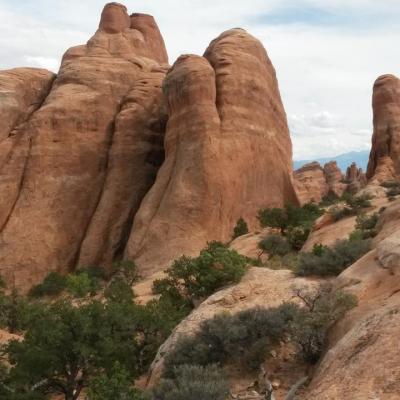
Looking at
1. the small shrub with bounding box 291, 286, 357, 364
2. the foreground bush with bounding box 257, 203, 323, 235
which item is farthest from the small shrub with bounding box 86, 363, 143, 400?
the foreground bush with bounding box 257, 203, 323, 235

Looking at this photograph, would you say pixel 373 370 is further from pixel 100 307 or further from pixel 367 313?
pixel 100 307

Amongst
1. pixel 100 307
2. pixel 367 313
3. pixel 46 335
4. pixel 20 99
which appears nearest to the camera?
pixel 367 313

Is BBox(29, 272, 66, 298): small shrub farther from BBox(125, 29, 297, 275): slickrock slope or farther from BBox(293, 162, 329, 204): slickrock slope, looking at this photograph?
BBox(293, 162, 329, 204): slickrock slope

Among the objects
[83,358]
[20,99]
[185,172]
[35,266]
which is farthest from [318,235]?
[20,99]

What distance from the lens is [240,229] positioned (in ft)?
105

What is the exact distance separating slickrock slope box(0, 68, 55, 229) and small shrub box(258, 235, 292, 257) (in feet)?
61.5

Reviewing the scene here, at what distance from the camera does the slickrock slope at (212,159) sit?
32.1m

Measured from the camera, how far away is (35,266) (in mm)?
34906

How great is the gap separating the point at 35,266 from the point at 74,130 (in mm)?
9770

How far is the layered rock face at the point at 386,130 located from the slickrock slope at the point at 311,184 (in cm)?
1471

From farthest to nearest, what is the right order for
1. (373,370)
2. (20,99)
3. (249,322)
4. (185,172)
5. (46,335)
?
(20,99), (185,172), (46,335), (249,322), (373,370)

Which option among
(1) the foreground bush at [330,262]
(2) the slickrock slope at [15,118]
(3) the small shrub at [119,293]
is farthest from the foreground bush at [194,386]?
(2) the slickrock slope at [15,118]

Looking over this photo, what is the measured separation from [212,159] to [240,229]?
4502mm

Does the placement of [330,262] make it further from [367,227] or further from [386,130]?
[386,130]
